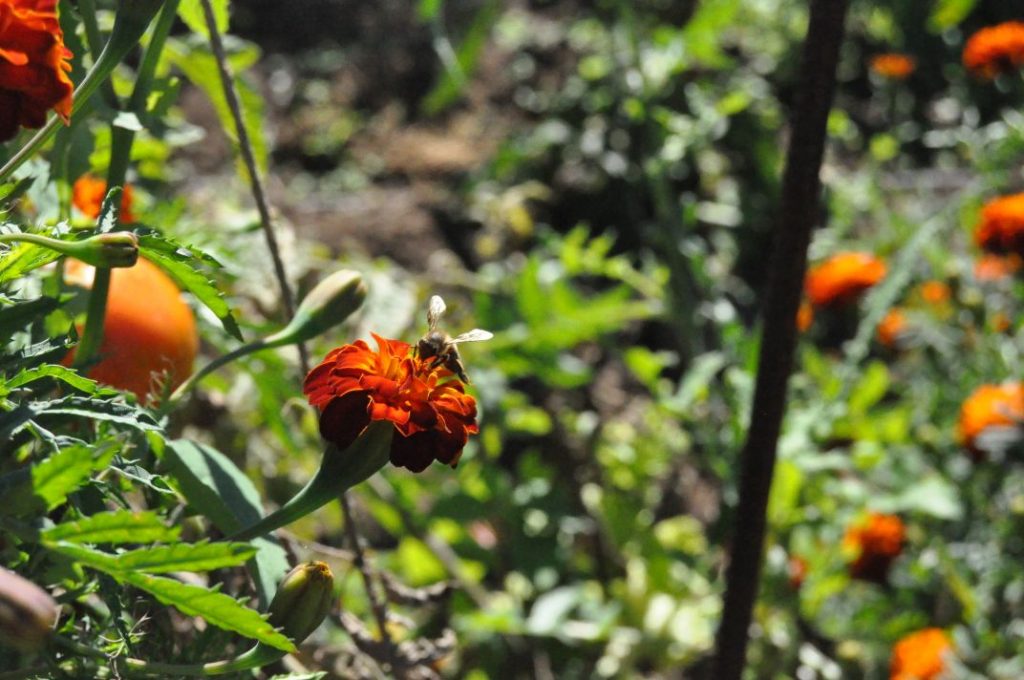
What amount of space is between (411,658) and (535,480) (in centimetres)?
90

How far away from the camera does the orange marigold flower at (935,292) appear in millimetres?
1898

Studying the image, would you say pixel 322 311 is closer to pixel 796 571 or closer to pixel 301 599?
pixel 301 599

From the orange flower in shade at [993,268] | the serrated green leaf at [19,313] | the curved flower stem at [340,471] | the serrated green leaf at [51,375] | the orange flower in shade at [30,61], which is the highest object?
the orange flower in shade at [30,61]

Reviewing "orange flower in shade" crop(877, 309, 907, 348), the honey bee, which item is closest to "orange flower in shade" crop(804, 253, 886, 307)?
"orange flower in shade" crop(877, 309, 907, 348)

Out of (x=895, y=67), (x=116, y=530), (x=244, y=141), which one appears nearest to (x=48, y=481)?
(x=116, y=530)

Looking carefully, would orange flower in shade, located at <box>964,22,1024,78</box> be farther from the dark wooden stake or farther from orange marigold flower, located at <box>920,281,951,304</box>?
the dark wooden stake

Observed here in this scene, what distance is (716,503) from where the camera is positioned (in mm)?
2086

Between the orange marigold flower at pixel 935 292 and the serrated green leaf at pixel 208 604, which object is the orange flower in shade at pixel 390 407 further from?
the orange marigold flower at pixel 935 292

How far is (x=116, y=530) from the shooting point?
448 millimetres

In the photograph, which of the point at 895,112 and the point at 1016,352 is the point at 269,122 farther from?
the point at 1016,352

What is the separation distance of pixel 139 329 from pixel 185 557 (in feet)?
1.27

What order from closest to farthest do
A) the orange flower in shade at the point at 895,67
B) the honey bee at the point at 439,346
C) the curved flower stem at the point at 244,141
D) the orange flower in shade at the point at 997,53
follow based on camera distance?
the honey bee at the point at 439,346 < the curved flower stem at the point at 244,141 < the orange flower in shade at the point at 997,53 < the orange flower in shade at the point at 895,67

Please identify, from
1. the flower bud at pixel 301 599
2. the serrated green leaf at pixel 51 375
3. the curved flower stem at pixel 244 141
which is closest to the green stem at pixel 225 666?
the flower bud at pixel 301 599

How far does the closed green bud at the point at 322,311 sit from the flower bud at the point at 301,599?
0.43 ft
